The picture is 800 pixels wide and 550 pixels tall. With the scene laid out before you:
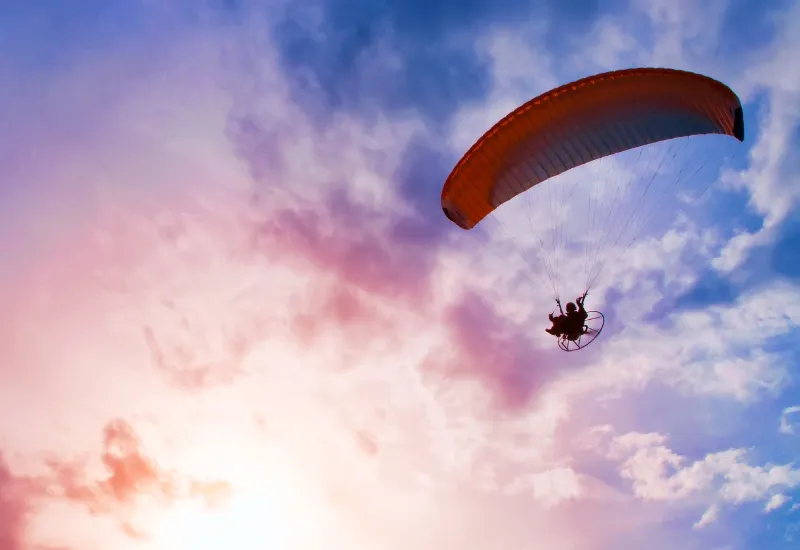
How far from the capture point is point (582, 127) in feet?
66.0

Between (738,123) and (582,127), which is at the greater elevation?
(582,127)

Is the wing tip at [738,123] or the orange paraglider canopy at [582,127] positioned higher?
the orange paraglider canopy at [582,127]

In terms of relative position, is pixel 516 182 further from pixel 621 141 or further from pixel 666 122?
pixel 666 122

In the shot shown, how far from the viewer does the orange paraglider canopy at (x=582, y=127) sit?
18391 mm

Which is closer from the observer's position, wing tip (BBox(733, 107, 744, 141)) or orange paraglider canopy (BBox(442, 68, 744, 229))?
wing tip (BBox(733, 107, 744, 141))

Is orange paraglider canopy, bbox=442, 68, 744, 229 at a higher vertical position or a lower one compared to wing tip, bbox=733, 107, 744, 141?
higher

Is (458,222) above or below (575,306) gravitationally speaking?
above

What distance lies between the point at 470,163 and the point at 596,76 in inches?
194

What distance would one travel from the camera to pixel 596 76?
18.7 meters

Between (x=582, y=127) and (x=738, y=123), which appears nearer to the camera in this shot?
(x=738, y=123)

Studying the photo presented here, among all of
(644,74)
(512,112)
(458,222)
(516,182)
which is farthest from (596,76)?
(458,222)

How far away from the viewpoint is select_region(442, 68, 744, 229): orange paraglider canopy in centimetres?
1839

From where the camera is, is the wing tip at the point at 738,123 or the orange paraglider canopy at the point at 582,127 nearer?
the wing tip at the point at 738,123

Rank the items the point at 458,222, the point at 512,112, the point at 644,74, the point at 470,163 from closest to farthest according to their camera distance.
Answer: the point at 644,74
the point at 512,112
the point at 470,163
the point at 458,222
